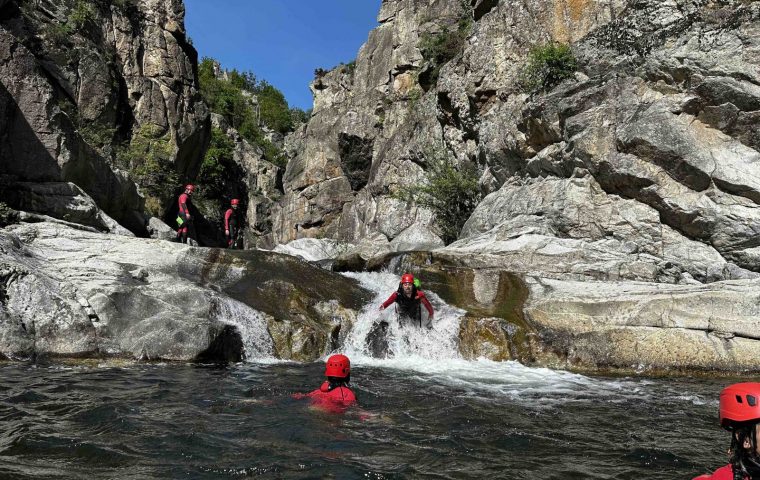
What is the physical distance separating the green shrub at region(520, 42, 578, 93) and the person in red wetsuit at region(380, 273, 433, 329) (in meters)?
13.9

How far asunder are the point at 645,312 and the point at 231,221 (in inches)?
528

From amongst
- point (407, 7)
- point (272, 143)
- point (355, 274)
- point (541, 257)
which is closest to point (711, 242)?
point (541, 257)

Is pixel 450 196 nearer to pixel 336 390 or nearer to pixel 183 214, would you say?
pixel 183 214

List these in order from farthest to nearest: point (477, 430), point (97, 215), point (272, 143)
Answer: point (272, 143) < point (97, 215) < point (477, 430)

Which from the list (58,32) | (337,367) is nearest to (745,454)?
(337,367)

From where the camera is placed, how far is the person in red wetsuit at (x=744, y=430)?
3.49 m

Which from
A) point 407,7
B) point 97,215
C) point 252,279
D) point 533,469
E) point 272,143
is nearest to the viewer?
point 533,469

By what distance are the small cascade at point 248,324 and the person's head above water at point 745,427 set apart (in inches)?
406

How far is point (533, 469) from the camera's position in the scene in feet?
19.1

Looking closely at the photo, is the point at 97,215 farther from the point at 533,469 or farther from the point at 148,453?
the point at 533,469

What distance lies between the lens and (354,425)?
23.9ft

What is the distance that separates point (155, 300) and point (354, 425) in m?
7.18

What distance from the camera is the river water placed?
18.6ft

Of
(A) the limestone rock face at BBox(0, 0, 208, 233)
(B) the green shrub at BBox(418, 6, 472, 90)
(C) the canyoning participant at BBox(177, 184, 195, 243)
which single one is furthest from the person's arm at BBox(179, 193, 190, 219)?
(B) the green shrub at BBox(418, 6, 472, 90)
